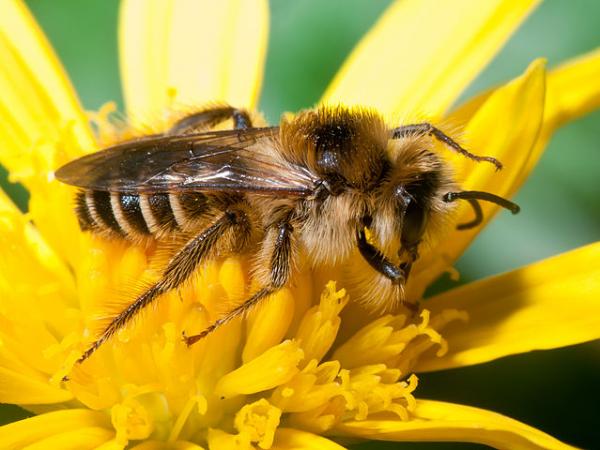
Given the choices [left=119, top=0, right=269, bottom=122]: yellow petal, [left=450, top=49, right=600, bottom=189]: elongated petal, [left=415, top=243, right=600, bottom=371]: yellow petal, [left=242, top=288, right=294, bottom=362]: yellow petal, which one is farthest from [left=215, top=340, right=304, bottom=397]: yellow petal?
[left=119, top=0, right=269, bottom=122]: yellow petal

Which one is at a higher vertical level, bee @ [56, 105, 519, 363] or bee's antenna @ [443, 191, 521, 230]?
bee @ [56, 105, 519, 363]

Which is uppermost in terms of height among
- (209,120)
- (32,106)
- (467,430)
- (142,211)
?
(32,106)

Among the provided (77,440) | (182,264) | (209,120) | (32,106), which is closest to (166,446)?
(77,440)

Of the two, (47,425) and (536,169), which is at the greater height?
(536,169)

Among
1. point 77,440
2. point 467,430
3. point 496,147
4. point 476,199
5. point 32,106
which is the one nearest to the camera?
point 467,430

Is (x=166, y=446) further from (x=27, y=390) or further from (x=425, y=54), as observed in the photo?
(x=425, y=54)

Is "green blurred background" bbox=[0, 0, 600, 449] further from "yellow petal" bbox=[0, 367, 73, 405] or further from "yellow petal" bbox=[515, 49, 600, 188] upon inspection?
"yellow petal" bbox=[0, 367, 73, 405]

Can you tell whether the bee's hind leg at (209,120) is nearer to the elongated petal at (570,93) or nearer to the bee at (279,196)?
the bee at (279,196)

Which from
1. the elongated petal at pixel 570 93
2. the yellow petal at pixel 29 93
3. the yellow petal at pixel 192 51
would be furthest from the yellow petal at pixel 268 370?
the yellow petal at pixel 192 51
